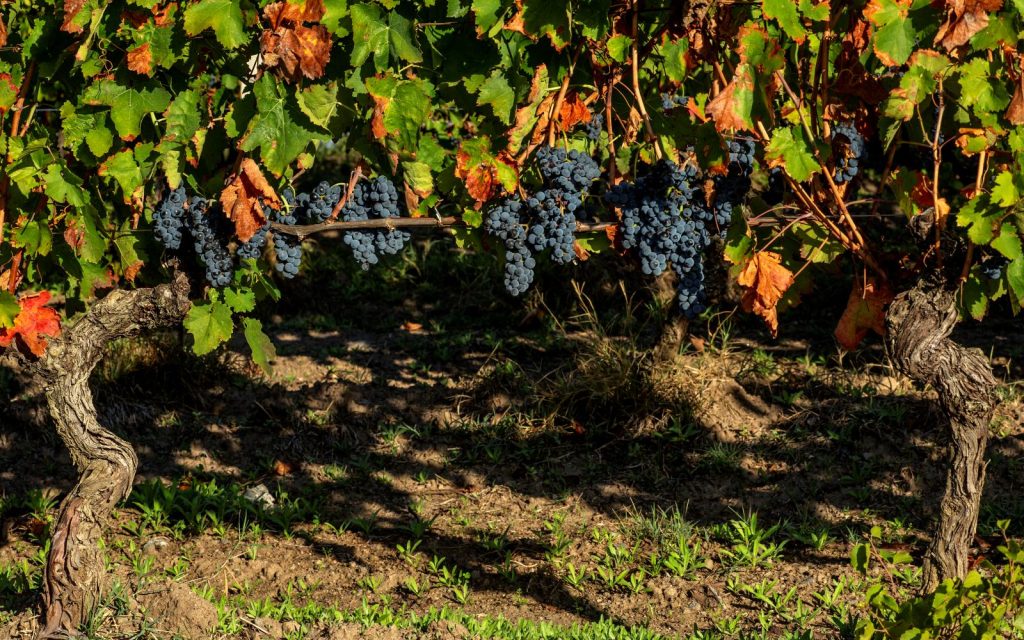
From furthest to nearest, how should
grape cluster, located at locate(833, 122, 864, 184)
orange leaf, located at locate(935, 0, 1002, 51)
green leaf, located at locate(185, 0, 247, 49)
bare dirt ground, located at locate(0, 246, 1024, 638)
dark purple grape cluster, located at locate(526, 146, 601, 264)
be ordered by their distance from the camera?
1. bare dirt ground, located at locate(0, 246, 1024, 638)
2. grape cluster, located at locate(833, 122, 864, 184)
3. dark purple grape cluster, located at locate(526, 146, 601, 264)
4. green leaf, located at locate(185, 0, 247, 49)
5. orange leaf, located at locate(935, 0, 1002, 51)

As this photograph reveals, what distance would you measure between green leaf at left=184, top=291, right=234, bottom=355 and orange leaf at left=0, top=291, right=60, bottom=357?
1.55ft

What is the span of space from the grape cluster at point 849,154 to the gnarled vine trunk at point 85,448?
2.37 m

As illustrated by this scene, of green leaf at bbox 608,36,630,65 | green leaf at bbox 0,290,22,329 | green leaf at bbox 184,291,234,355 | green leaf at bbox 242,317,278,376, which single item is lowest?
green leaf at bbox 242,317,278,376

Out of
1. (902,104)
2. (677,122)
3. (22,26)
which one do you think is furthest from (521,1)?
(22,26)

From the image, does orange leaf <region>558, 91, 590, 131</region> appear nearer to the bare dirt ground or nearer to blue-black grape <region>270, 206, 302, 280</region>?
blue-black grape <region>270, 206, 302, 280</region>

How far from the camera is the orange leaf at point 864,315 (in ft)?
13.5

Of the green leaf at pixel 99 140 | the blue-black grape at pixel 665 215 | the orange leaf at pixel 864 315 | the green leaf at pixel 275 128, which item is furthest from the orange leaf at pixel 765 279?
the green leaf at pixel 99 140

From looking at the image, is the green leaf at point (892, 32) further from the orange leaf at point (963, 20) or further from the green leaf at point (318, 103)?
the green leaf at point (318, 103)

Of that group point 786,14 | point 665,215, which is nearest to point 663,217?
point 665,215

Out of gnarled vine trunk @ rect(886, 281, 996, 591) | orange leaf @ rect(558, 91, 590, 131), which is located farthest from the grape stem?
gnarled vine trunk @ rect(886, 281, 996, 591)

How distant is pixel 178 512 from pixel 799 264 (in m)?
3.10

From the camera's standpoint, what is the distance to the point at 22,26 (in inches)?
182

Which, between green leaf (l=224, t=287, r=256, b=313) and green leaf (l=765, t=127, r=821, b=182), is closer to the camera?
green leaf (l=765, t=127, r=821, b=182)

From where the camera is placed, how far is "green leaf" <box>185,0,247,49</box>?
367 cm
